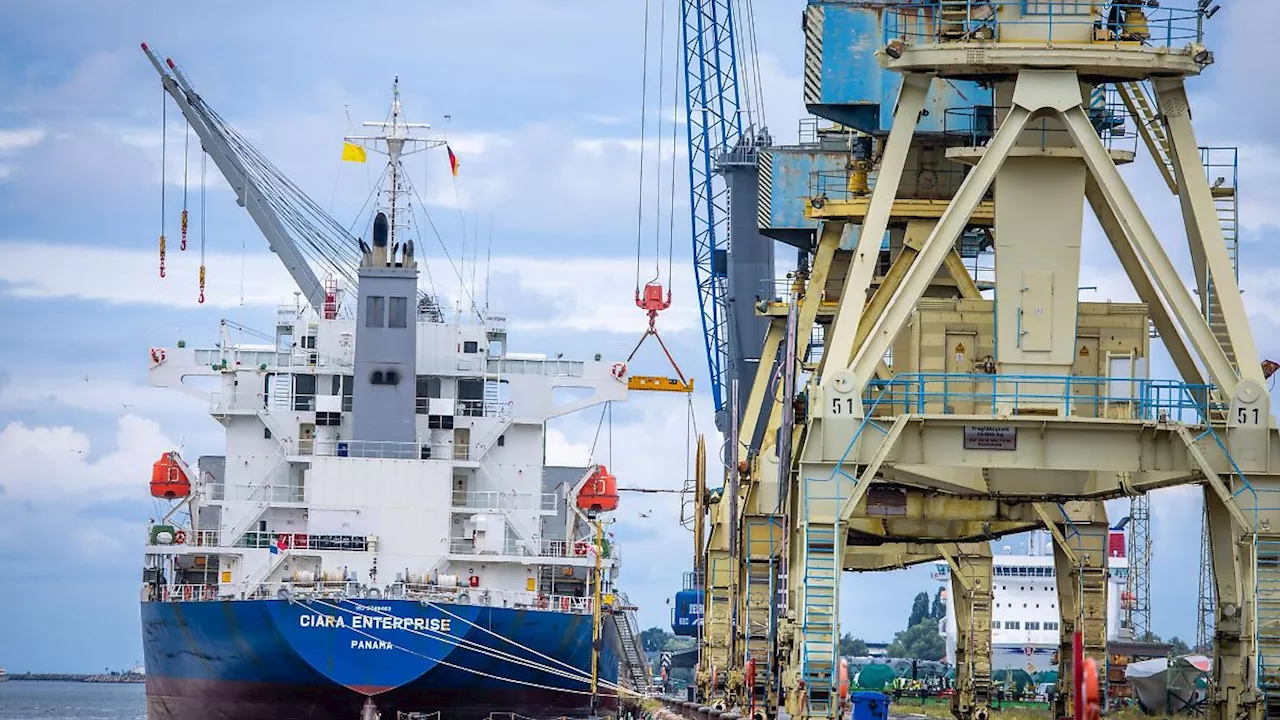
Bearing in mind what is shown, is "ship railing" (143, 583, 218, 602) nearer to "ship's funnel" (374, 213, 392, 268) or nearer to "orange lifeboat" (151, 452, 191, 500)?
"orange lifeboat" (151, 452, 191, 500)

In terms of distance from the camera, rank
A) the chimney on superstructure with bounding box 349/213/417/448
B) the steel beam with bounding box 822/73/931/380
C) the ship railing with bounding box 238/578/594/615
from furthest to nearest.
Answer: the chimney on superstructure with bounding box 349/213/417/448
the ship railing with bounding box 238/578/594/615
the steel beam with bounding box 822/73/931/380

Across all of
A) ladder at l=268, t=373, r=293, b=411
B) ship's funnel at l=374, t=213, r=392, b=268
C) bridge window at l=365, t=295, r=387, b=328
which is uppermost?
ship's funnel at l=374, t=213, r=392, b=268

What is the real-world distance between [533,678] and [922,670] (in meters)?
69.1

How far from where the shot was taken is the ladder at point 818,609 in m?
31.6

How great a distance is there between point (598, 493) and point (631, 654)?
40.8 ft

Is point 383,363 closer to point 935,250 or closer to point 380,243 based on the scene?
point 380,243

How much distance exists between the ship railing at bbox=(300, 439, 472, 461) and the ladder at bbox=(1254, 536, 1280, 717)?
3481cm

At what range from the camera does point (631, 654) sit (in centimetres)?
7775

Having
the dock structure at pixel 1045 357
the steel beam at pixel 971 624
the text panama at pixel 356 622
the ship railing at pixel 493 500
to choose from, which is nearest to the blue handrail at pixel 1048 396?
the dock structure at pixel 1045 357

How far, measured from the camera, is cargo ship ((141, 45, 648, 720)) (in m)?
56.9

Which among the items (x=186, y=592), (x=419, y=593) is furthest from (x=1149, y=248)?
(x=186, y=592)

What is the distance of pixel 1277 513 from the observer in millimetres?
31250

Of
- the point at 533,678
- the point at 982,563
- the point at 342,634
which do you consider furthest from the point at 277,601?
the point at 982,563

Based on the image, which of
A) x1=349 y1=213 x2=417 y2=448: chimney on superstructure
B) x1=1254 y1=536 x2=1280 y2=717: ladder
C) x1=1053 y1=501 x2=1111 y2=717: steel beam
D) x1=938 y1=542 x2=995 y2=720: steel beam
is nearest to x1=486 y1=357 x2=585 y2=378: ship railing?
x1=349 y1=213 x2=417 y2=448: chimney on superstructure
